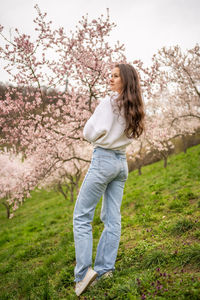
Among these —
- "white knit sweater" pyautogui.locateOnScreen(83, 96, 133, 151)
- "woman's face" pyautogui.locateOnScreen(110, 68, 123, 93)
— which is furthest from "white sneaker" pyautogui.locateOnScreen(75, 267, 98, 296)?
"woman's face" pyautogui.locateOnScreen(110, 68, 123, 93)

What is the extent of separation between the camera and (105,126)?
215 centimetres

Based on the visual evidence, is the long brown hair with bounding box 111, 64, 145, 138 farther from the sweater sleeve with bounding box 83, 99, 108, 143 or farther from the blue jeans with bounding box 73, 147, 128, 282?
the blue jeans with bounding box 73, 147, 128, 282

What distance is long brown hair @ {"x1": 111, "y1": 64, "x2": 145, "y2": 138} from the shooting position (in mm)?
2238

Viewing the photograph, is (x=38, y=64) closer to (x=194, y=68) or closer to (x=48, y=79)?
(x=48, y=79)

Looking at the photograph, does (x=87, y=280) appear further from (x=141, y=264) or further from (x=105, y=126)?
(x=105, y=126)

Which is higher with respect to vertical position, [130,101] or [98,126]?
[130,101]

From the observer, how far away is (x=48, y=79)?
5.56 m

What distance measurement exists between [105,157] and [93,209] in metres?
0.58

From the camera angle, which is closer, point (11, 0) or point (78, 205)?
point (78, 205)

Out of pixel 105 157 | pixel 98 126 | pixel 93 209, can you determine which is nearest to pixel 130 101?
pixel 98 126

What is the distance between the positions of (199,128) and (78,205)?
23.9 m

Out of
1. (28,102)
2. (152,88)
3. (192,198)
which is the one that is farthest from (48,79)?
(192,198)

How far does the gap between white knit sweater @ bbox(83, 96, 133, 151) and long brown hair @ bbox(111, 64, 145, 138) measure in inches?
3.1

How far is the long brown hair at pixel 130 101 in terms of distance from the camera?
224cm
